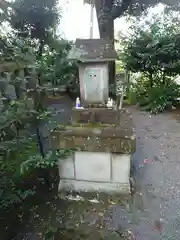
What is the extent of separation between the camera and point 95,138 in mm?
2625

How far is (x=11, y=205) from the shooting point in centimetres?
246

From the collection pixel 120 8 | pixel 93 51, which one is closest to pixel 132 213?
pixel 93 51

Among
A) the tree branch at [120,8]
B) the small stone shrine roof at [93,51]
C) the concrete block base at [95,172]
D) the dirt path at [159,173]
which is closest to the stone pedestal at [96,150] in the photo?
the concrete block base at [95,172]

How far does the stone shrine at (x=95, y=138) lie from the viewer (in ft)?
8.61

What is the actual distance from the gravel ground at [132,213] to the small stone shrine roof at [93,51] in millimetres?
1567

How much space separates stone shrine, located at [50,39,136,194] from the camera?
2625 mm

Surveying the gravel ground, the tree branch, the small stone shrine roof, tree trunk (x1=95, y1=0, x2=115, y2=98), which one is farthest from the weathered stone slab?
the tree branch

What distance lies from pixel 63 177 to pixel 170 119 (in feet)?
11.6

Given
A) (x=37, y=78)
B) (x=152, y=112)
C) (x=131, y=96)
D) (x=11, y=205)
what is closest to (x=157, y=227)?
(x=11, y=205)

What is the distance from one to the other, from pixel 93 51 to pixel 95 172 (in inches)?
53.9

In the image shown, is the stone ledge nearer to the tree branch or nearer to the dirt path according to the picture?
the dirt path

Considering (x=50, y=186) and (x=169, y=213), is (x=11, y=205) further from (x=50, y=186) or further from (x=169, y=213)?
(x=169, y=213)

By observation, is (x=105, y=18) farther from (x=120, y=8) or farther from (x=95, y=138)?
(x=95, y=138)

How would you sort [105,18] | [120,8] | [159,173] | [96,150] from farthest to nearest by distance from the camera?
[120,8], [105,18], [159,173], [96,150]
